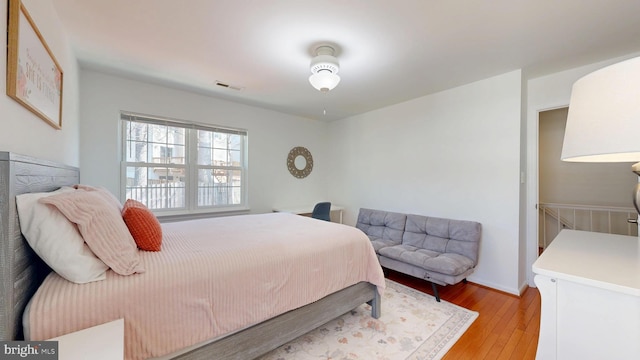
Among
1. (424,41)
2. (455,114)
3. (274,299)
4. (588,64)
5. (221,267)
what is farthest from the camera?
(455,114)

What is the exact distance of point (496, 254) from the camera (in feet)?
9.23

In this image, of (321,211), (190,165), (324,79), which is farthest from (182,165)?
(324,79)

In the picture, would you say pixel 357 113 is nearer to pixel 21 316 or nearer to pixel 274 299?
pixel 274 299

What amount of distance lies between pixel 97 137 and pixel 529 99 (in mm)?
5076

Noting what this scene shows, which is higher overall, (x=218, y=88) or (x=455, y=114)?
(x=218, y=88)

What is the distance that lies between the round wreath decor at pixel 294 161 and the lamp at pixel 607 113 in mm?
3838

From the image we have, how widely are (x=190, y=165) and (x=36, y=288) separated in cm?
256

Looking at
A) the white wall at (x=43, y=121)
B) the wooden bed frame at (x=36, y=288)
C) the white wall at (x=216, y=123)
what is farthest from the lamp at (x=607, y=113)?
the white wall at (x=216, y=123)

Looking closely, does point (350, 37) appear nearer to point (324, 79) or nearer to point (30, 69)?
point (324, 79)

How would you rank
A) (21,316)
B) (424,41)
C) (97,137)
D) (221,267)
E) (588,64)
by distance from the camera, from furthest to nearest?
(97,137)
(588,64)
(424,41)
(221,267)
(21,316)

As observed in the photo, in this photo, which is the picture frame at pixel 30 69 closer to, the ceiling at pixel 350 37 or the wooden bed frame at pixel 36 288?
the wooden bed frame at pixel 36 288

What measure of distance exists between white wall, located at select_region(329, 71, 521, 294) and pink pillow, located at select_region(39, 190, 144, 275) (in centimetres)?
331

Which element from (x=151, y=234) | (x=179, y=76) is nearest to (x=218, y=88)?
(x=179, y=76)

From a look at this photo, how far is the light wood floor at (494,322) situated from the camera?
70.4 inches
